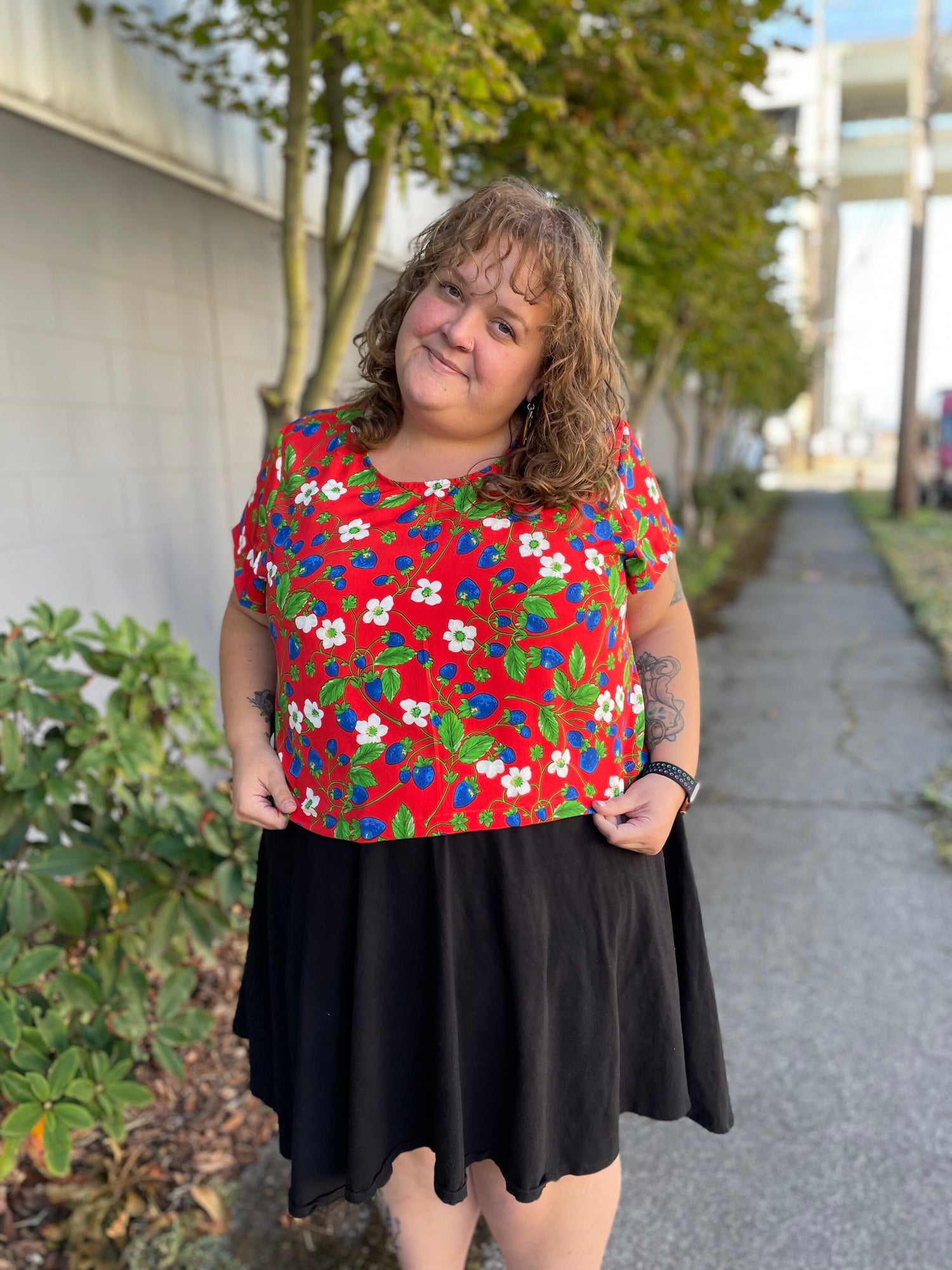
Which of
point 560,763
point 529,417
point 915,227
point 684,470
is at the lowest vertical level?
point 684,470

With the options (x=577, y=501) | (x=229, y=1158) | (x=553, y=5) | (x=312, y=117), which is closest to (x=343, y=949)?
(x=577, y=501)

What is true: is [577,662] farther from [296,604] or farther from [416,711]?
[296,604]

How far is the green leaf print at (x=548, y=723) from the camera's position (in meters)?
1.30

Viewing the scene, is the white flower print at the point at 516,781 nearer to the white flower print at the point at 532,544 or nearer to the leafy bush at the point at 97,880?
the white flower print at the point at 532,544

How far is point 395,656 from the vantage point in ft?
4.22

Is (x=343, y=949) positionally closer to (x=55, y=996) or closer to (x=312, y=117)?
(x=55, y=996)

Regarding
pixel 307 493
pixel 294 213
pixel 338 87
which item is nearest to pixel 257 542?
pixel 307 493

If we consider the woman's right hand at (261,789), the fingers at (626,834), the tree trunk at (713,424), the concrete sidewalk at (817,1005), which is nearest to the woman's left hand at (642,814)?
the fingers at (626,834)

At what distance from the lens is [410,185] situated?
5.36 metres

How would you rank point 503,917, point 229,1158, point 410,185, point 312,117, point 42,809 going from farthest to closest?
point 410,185 < point 312,117 < point 229,1158 < point 42,809 < point 503,917

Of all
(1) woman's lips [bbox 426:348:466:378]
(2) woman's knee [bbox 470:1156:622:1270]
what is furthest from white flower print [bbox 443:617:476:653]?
(2) woman's knee [bbox 470:1156:622:1270]

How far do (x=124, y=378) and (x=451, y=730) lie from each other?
8.97 ft

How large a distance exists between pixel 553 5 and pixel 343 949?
3.06 meters

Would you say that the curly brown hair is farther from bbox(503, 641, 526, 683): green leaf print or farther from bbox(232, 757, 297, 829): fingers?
bbox(232, 757, 297, 829): fingers
